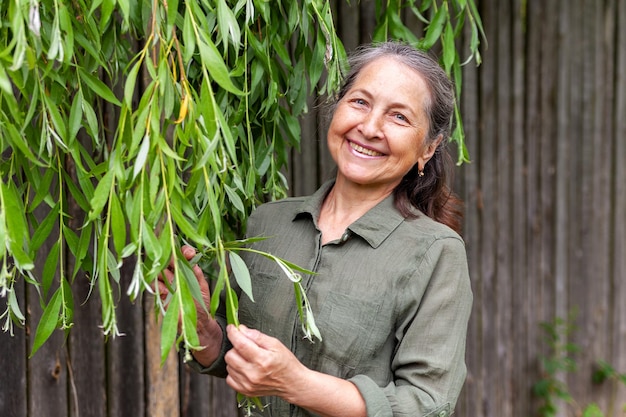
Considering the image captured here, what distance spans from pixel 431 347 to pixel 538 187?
7.76 ft

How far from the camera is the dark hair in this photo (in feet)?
6.10

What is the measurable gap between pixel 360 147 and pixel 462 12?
68 cm

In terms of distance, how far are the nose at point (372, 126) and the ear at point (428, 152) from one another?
0.15 metres

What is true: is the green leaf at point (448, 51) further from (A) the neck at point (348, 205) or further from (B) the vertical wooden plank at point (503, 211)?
(B) the vertical wooden plank at point (503, 211)

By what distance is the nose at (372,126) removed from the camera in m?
1.78

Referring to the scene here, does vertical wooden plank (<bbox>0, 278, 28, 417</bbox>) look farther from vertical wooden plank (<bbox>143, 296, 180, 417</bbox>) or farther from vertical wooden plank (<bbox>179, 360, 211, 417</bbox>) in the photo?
vertical wooden plank (<bbox>179, 360, 211, 417</bbox>)

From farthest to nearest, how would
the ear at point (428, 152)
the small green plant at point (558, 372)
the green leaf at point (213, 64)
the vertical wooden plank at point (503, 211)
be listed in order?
the small green plant at point (558, 372) → the vertical wooden plank at point (503, 211) → the ear at point (428, 152) → the green leaf at point (213, 64)

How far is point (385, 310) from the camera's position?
1.76m

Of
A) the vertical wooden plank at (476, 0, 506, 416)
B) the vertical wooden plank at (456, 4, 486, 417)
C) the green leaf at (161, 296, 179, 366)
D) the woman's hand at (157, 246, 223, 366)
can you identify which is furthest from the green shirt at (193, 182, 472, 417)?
the vertical wooden plank at (476, 0, 506, 416)

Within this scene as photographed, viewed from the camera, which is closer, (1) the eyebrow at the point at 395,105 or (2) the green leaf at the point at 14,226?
(2) the green leaf at the point at 14,226

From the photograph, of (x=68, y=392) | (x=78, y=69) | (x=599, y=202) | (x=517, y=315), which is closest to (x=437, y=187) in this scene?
(x=78, y=69)

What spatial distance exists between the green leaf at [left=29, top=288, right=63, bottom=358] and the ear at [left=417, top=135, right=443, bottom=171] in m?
0.84

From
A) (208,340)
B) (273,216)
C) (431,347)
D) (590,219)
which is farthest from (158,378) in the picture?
(590,219)

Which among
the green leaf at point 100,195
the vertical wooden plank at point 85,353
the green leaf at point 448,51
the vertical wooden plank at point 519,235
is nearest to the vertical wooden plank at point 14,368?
the vertical wooden plank at point 85,353
